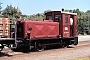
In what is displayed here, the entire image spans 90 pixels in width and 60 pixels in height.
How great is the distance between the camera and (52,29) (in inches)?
667

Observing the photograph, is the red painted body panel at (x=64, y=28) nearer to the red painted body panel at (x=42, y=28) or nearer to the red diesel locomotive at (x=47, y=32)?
the red diesel locomotive at (x=47, y=32)

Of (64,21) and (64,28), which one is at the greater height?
(64,21)

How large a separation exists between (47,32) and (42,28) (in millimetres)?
663

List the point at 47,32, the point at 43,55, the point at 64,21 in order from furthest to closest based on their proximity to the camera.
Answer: the point at 64,21 → the point at 47,32 → the point at 43,55

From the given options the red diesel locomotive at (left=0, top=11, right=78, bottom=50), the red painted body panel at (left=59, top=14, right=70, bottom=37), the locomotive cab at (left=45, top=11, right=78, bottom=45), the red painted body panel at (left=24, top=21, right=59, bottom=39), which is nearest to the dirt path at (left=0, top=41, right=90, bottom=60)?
the red diesel locomotive at (left=0, top=11, right=78, bottom=50)

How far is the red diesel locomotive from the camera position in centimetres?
1488

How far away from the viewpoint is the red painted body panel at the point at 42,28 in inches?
603

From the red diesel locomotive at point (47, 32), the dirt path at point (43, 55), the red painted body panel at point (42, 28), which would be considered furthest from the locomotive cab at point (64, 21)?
the dirt path at point (43, 55)

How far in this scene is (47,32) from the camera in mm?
16578

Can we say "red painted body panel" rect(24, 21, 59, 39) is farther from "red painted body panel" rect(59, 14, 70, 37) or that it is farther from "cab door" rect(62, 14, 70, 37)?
"cab door" rect(62, 14, 70, 37)

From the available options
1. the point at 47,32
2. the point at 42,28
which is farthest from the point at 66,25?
the point at 42,28

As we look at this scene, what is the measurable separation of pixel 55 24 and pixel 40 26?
1721mm

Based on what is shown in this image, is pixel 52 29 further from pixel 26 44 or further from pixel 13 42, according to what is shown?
pixel 13 42

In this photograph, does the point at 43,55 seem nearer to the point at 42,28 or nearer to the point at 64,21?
the point at 42,28
